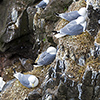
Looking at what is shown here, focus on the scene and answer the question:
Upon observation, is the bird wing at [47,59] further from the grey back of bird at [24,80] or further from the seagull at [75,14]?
the seagull at [75,14]

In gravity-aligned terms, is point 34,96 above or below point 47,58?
below

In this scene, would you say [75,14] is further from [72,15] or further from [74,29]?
[74,29]

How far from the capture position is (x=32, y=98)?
17.4ft

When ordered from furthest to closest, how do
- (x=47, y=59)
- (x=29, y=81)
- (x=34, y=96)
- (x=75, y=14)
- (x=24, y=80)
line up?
(x=47, y=59) → (x=75, y=14) → (x=24, y=80) → (x=29, y=81) → (x=34, y=96)

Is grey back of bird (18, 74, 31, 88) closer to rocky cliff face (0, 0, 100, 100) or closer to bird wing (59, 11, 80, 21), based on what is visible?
rocky cliff face (0, 0, 100, 100)

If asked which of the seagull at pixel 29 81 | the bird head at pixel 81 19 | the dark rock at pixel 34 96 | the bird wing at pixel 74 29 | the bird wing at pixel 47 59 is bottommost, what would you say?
the dark rock at pixel 34 96

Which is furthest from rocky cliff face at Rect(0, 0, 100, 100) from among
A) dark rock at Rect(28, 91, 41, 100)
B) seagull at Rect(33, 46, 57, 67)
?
seagull at Rect(33, 46, 57, 67)

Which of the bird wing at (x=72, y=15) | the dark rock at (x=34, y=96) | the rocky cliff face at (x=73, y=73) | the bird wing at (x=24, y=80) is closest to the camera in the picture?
the rocky cliff face at (x=73, y=73)

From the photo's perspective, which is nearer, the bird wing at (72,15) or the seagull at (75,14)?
the seagull at (75,14)

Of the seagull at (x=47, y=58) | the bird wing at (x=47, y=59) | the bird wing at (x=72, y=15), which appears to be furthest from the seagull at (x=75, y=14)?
the bird wing at (x=47, y=59)

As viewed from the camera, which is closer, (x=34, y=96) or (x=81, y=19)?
(x=34, y=96)

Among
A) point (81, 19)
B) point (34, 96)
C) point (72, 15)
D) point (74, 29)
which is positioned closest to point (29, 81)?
point (34, 96)

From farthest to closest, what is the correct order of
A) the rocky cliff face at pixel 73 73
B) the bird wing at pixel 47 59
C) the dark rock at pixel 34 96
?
the bird wing at pixel 47 59 < the dark rock at pixel 34 96 < the rocky cliff face at pixel 73 73

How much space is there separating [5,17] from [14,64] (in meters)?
3.24
